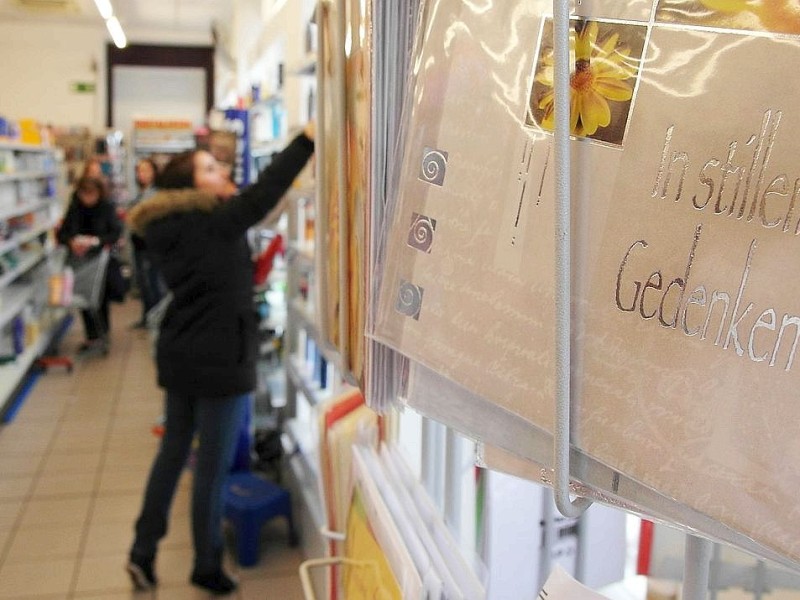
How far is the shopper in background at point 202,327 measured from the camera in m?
2.78

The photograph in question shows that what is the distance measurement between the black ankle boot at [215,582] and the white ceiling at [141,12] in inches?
334

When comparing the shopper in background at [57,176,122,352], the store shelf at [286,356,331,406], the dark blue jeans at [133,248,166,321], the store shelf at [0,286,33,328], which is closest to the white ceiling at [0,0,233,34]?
the shopper in background at [57,176,122,352]

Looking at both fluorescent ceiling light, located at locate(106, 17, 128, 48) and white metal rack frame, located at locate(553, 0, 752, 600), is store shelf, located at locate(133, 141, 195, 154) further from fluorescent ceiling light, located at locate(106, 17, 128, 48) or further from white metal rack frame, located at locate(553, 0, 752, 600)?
white metal rack frame, located at locate(553, 0, 752, 600)

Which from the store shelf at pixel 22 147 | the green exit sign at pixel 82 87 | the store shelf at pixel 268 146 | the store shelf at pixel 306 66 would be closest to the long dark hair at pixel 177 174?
the store shelf at pixel 306 66

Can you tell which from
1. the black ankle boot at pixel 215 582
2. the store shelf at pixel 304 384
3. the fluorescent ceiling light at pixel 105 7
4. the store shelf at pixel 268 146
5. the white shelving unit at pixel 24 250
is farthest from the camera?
the fluorescent ceiling light at pixel 105 7

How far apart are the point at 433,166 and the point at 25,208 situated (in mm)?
7234

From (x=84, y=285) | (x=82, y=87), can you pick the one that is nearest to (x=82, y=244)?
(x=84, y=285)

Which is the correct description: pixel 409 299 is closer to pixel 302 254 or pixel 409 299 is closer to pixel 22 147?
pixel 302 254

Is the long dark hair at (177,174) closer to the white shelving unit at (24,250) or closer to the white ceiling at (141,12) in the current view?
the white shelving unit at (24,250)

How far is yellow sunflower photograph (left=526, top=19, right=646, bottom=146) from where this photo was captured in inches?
18.1

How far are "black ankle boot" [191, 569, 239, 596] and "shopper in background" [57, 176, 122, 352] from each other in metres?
4.36

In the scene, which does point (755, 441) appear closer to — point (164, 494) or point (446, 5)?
point (446, 5)

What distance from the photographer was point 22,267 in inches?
265

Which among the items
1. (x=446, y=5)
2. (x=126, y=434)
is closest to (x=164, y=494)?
(x=126, y=434)
